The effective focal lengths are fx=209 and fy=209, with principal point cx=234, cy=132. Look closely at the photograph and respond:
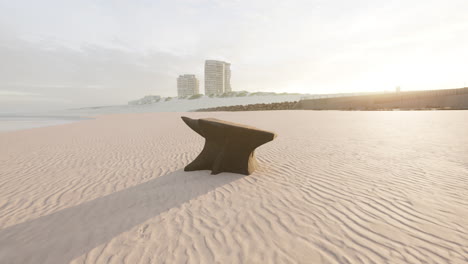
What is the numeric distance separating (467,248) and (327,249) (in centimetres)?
160

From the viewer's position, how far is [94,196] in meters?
4.14

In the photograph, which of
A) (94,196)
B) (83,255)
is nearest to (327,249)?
(83,255)

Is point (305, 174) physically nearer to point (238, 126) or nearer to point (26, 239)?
point (238, 126)

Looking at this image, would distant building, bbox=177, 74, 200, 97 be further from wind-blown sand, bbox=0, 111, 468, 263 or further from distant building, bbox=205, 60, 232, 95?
wind-blown sand, bbox=0, 111, 468, 263

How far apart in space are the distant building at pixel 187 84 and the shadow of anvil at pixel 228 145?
115 metres

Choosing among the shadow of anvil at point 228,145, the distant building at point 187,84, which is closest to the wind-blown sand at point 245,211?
the shadow of anvil at point 228,145

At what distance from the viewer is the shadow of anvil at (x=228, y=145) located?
15.6 ft

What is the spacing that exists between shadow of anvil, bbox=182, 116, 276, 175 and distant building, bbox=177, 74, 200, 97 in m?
115

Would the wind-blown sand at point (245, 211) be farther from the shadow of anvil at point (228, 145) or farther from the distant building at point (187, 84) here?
the distant building at point (187, 84)

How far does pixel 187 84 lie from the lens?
116m

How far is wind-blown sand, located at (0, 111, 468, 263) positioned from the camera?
8.21 feet

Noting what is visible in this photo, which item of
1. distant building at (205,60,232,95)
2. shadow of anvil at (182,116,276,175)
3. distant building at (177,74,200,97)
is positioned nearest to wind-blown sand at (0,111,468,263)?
shadow of anvil at (182,116,276,175)

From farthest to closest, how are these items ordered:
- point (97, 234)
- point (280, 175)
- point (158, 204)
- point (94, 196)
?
point (280, 175)
point (94, 196)
point (158, 204)
point (97, 234)

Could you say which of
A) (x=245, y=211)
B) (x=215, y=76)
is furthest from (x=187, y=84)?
(x=245, y=211)
